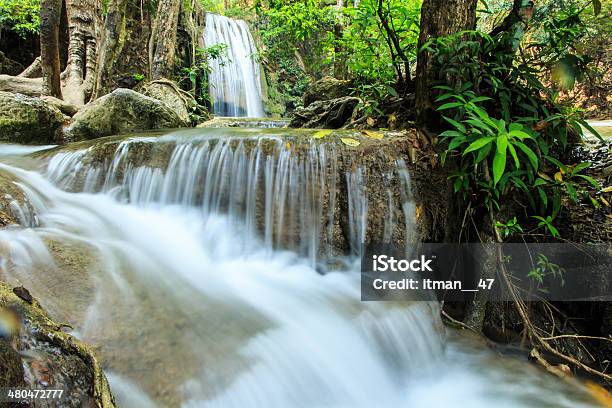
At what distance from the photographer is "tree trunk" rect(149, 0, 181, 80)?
8328 millimetres

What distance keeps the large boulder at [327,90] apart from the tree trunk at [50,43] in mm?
4336

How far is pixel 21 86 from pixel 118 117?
4225mm

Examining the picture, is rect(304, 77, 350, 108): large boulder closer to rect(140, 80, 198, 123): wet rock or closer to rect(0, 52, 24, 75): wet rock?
rect(140, 80, 198, 123): wet rock

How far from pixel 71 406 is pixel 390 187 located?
277 cm

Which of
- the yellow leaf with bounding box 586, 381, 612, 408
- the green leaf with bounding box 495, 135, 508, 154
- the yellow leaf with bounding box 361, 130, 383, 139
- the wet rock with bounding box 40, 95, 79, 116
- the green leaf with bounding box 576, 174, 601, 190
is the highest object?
the wet rock with bounding box 40, 95, 79, 116

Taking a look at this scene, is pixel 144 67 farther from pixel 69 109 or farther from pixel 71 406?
pixel 71 406

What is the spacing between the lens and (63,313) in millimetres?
1938

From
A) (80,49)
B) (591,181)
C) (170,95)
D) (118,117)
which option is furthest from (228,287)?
(80,49)

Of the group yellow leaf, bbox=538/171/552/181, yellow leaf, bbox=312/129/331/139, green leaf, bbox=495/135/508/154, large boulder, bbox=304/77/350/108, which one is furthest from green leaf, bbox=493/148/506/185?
large boulder, bbox=304/77/350/108

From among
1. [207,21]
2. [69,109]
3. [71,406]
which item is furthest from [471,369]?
[207,21]

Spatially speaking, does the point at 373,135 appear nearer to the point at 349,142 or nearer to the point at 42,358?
the point at 349,142

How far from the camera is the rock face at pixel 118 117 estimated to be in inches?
202

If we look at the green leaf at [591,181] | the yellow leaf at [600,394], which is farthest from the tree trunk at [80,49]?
the yellow leaf at [600,394]

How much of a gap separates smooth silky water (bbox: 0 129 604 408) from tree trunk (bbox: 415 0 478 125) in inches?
31.2
